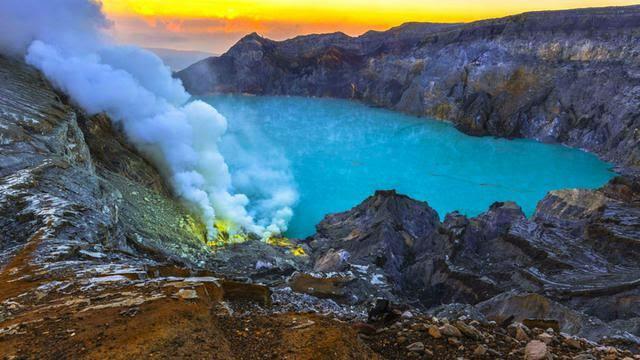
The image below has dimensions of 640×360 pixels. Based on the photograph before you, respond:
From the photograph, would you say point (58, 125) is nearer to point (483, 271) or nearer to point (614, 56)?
point (483, 271)

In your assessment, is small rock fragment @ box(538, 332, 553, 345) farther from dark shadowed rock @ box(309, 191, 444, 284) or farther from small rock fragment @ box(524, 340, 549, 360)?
dark shadowed rock @ box(309, 191, 444, 284)

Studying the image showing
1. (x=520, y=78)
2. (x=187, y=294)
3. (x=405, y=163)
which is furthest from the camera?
(x=520, y=78)

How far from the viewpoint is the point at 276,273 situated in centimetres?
1962

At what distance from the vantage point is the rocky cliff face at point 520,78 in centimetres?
6169

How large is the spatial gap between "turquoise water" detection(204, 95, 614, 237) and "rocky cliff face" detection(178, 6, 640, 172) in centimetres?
408

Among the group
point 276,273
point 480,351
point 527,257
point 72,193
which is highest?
point 72,193

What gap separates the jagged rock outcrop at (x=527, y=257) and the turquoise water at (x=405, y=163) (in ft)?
39.1

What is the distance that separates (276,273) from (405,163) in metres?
39.9

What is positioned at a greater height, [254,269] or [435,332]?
[435,332]

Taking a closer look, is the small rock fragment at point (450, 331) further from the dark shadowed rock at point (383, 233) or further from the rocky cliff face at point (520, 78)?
the rocky cliff face at point (520, 78)

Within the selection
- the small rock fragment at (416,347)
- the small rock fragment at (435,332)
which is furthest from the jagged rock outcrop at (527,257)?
the small rock fragment at (416,347)

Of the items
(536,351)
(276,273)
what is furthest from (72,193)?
(536,351)

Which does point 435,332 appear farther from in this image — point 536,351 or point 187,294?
point 187,294

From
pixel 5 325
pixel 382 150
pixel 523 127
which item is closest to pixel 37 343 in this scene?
pixel 5 325
